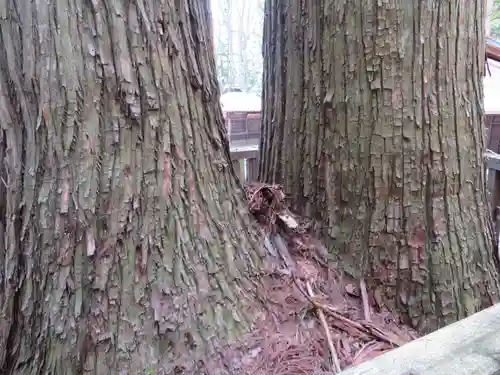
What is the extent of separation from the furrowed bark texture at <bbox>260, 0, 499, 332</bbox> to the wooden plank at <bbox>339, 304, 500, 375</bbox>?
19.5 inches

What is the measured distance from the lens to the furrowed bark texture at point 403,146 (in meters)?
1.56

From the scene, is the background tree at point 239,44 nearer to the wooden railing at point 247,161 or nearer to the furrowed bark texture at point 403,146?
the wooden railing at point 247,161

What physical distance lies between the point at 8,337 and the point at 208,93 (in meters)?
0.99

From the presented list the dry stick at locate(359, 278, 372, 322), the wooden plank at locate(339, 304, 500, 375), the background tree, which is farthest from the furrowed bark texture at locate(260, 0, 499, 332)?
the background tree

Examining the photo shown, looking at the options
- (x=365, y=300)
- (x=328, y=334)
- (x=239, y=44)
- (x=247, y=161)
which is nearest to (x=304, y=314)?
(x=328, y=334)

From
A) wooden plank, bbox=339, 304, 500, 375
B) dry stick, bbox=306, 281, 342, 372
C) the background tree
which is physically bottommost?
dry stick, bbox=306, 281, 342, 372

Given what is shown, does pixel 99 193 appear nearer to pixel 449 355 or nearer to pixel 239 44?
pixel 449 355

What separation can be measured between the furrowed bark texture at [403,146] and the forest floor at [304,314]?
0.08 meters

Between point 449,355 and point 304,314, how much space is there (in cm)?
59

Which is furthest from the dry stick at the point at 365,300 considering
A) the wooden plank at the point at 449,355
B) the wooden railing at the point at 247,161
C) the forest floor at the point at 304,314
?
the wooden railing at the point at 247,161

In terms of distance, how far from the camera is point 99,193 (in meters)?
1.27

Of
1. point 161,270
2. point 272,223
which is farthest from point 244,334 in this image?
point 272,223

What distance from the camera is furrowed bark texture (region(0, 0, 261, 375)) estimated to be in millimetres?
1229

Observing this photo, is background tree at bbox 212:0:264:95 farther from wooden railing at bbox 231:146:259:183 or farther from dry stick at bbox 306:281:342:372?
dry stick at bbox 306:281:342:372
